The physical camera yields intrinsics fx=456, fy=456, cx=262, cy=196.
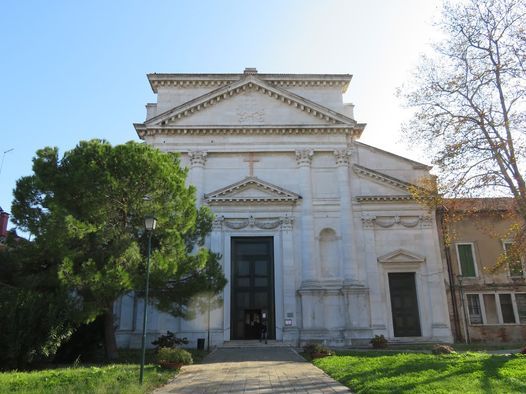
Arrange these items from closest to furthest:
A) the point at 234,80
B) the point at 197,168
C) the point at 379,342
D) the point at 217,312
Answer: the point at 379,342, the point at 217,312, the point at 197,168, the point at 234,80

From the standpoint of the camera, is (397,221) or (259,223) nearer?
(259,223)

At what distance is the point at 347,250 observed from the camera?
27.1m

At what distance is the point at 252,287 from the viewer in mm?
27141

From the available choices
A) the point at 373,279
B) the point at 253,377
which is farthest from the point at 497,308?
the point at 253,377

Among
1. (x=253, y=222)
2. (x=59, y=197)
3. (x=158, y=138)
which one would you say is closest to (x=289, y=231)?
(x=253, y=222)

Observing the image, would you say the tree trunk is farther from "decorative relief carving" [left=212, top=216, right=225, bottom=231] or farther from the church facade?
"decorative relief carving" [left=212, top=216, right=225, bottom=231]

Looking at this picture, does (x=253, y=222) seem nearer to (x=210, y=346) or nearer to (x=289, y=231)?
(x=289, y=231)

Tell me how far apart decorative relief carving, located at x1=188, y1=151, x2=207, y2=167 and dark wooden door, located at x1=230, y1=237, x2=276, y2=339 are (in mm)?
5237

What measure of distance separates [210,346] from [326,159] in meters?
13.4

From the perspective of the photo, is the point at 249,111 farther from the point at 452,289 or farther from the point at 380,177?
the point at 452,289

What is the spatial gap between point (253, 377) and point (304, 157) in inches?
679

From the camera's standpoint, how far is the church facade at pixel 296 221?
26.0m

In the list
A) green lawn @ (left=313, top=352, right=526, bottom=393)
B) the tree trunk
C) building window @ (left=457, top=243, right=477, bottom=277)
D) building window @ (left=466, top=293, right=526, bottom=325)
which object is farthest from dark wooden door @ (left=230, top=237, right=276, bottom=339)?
building window @ (left=466, top=293, right=526, bottom=325)

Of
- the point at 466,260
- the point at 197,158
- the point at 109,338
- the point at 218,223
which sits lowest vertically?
the point at 109,338
